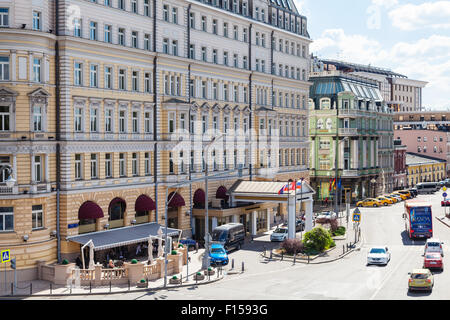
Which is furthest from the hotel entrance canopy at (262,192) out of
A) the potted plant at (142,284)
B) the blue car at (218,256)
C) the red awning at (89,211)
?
the potted plant at (142,284)

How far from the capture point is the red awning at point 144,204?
62.2m

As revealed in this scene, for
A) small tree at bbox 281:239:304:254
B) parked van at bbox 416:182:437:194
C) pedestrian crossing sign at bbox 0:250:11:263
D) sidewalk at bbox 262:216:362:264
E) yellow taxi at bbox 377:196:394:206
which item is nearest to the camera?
pedestrian crossing sign at bbox 0:250:11:263

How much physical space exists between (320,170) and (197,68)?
52.7 metres

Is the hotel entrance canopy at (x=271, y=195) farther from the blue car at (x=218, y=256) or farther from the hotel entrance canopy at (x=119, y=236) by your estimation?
the hotel entrance canopy at (x=119, y=236)

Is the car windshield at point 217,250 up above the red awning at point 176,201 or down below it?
below

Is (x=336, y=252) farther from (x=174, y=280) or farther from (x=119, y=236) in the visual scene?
(x=119, y=236)

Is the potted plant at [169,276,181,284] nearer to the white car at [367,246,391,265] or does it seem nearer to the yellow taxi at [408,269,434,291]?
the yellow taxi at [408,269,434,291]

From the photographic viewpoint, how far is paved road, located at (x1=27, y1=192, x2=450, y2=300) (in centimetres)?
4412

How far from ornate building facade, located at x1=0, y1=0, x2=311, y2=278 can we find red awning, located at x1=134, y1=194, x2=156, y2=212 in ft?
0.36

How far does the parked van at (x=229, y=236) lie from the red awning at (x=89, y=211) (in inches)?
500

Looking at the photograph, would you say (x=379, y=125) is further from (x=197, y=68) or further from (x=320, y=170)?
(x=197, y=68)

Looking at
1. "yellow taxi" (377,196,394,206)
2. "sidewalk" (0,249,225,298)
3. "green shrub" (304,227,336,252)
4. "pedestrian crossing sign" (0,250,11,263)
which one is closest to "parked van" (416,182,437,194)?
"yellow taxi" (377,196,394,206)

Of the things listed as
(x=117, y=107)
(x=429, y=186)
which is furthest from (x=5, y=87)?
(x=429, y=186)

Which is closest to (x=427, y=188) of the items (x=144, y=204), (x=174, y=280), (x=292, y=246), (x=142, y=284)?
(x=292, y=246)
